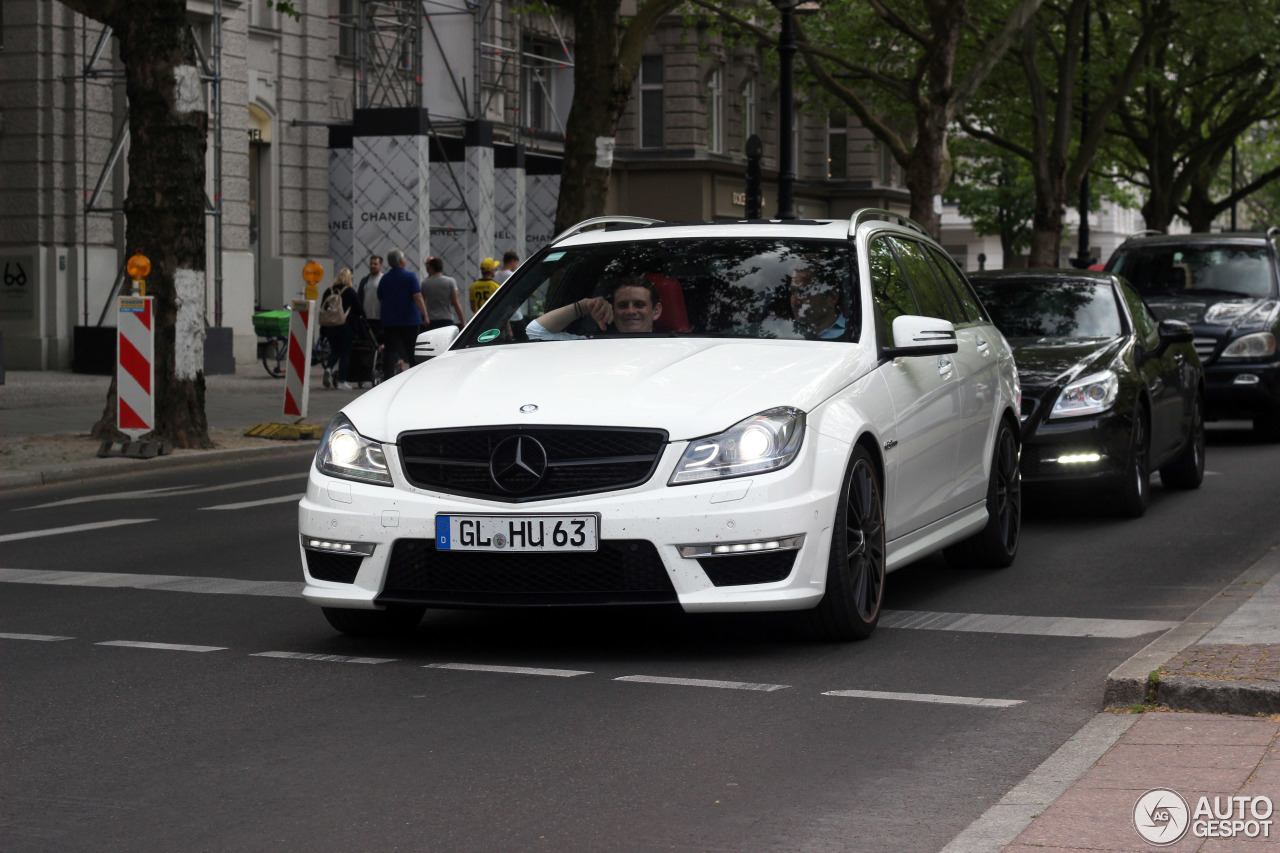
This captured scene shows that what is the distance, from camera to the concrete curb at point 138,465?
47.2 ft

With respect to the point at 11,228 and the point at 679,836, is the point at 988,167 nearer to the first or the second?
the point at 11,228

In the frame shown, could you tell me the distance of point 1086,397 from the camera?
11.2 metres

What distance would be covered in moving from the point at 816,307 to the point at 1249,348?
10.3m

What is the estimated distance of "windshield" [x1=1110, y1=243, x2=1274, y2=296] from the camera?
1800 cm

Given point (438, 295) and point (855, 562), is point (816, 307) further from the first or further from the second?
point (438, 295)

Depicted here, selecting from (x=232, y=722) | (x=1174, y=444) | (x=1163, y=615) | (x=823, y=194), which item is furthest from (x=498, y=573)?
(x=823, y=194)

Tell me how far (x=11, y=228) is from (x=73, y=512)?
695 inches

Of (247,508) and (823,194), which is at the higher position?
(823,194)

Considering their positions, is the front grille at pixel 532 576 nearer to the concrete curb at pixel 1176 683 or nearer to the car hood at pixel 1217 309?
the concrete curb at pixel 1176 683

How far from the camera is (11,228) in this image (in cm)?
2880

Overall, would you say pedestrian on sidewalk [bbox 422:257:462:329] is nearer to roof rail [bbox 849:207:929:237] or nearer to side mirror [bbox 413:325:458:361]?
roof rail [bbox 849:207:929:237]

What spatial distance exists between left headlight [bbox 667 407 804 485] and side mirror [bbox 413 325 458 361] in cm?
190

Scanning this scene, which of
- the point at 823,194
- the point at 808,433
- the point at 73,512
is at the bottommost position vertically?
the point at 73,512
